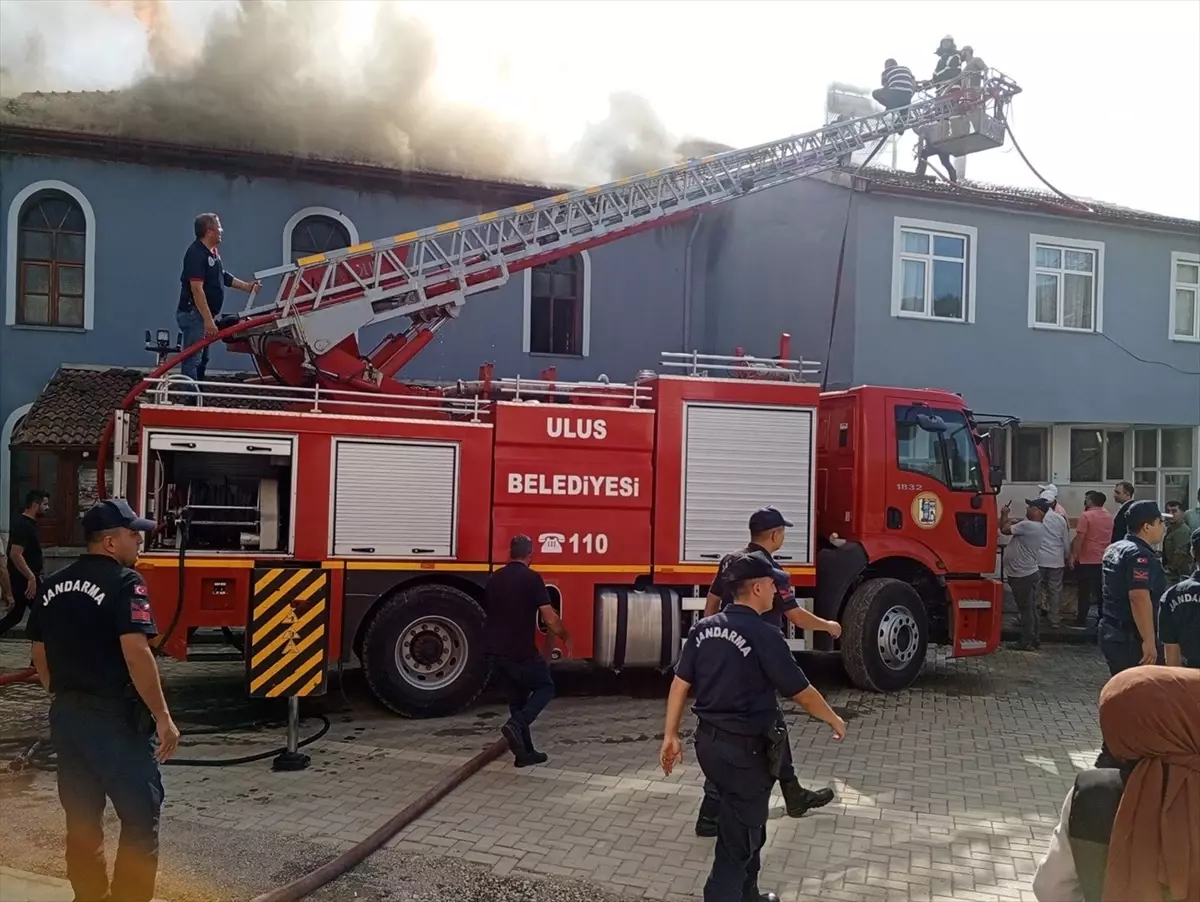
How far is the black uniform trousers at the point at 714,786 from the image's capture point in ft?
12.6

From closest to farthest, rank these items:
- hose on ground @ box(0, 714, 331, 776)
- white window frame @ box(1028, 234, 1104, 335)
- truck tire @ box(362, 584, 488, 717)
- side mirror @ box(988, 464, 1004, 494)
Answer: hose on ground @ box(0, 714, 331, 776)
truck tire @ box(362, 584, 488, 717)
side mirror @ box(988, 464, 1004, 494)
white window frame @ box(1028, 234, 1104, 335)

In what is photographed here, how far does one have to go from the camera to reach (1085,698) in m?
8.84

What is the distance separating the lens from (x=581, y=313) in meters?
16.1

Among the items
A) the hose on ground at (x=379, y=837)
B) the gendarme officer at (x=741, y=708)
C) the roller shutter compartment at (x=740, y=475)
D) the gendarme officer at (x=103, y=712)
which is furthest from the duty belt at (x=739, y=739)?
the roller shutter compartment at (x=740, y=475)

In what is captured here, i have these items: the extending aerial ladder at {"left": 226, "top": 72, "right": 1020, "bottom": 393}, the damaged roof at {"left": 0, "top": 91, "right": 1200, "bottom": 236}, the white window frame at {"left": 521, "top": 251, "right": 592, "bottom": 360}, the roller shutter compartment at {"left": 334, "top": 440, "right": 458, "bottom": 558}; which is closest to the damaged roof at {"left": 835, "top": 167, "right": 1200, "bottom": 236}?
the damaged roof at {"left": 0, "top": 91, "right": 1200, "bottom": 236}

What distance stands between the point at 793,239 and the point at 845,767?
36.7 feet

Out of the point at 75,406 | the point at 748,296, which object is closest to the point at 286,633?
the point at 75,406

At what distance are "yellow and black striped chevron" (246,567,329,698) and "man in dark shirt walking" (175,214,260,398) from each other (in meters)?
2.51

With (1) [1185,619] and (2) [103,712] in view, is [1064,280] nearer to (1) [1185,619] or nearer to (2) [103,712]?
Answer: (1) [1185,619]

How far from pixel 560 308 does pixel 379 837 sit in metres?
12.1

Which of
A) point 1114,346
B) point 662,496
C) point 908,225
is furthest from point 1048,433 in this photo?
point 662,496

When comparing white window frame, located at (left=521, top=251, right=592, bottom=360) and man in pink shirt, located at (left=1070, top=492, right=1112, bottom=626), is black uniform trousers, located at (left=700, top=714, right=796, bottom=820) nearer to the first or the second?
man in pink shirt, located at (left=1070, top=492, right=1112, bottom=626)

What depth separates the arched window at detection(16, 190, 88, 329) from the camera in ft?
46.6

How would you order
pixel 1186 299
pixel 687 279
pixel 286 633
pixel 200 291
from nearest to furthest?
1. pixel 286 633
2. pixel 200 291
3. pixel 1186 299
4. pixel 687 279
